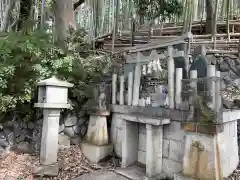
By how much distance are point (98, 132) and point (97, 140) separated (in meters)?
0.13

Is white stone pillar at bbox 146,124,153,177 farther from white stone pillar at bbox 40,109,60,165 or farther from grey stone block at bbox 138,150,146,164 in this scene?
white stone pillar at bbox 40,109,60,165

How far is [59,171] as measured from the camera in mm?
3020

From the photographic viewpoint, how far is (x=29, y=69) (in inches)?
127

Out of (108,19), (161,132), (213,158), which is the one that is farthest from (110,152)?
(108,19)

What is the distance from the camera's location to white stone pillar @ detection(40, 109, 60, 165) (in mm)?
2928

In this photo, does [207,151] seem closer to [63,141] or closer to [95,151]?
[95,151]

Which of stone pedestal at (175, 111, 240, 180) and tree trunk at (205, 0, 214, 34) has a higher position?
tree trunk at (205, 0, 214, 34)

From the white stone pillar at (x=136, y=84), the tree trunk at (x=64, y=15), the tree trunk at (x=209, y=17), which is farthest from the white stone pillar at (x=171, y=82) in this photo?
the tree trunk at (x=209, y=17)

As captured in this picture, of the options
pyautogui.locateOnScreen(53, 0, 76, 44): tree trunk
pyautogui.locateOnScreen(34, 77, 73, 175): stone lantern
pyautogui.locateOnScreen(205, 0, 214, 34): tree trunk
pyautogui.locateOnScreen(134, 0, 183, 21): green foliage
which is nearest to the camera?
pyautogui.locateOnScreen(34, 77, 73, 175): stone lantern

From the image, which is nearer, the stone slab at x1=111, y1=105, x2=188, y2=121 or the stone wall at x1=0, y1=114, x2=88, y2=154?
the stone slab at x1=111, y1=105, x2=188, y2=121

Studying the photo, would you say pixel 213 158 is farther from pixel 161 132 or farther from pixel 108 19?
pixel 108 19

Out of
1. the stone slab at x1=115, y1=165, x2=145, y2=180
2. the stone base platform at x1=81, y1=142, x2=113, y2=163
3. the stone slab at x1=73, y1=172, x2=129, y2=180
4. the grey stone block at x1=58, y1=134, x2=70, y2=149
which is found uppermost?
the grey stone block at x1=58, y1=134, x2=70, y2=149

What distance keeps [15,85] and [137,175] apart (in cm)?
220

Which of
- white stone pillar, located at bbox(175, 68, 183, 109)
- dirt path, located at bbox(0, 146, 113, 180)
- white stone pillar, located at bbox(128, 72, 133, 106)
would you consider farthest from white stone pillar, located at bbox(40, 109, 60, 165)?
white stone pillar, located at bbox(175, 68, 183, 109)
